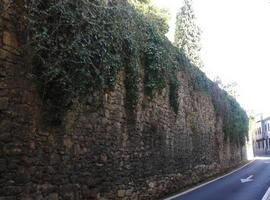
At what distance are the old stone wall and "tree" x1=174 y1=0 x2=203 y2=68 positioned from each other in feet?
59.3

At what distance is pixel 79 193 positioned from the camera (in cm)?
919

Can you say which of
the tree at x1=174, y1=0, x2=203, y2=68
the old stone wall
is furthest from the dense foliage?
the tree at x1=174, y1=0, x2=203, y2=68

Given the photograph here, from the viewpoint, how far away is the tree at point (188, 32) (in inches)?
1455

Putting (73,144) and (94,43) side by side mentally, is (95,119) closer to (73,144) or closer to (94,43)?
(73,144)

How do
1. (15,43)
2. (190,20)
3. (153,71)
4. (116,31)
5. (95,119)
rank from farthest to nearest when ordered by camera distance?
(190,20) → (153,71) → (116,31) → (95,119) → (15,43)

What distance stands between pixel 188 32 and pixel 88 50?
2964cm

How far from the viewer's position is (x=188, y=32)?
123 ft

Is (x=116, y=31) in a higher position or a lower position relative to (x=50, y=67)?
higher

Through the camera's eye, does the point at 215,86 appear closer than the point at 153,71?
No

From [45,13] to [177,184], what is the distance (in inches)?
404

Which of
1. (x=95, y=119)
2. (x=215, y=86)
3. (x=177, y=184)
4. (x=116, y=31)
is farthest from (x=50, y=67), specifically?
(x=215, y=86)

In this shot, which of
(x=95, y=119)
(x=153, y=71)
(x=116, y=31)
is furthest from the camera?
(x=153, y=71)

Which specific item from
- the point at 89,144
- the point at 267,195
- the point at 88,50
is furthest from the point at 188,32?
the point at 88,50

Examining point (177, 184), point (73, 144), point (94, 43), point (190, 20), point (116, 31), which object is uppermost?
point (190, 20)
